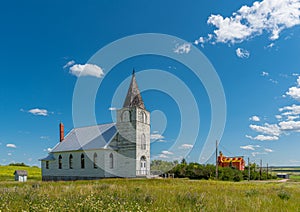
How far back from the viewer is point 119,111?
151 ft

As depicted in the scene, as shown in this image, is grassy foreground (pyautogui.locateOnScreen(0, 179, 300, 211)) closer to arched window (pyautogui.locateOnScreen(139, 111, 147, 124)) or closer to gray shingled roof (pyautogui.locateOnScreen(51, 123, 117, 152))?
arched window (pyautogui.locateOnScreen(139, 111, 147, 124))

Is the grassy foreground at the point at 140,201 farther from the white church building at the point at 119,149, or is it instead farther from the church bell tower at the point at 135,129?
the white church building at the point at 119,149

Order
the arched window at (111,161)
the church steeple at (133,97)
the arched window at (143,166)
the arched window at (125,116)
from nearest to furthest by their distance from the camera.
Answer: the arched window at (143,166) < the arched window at (111,161) < the arched window at (125,116) < the church steeple at (133,97)

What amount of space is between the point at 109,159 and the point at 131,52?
1791cm

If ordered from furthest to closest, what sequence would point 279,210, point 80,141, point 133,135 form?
1. point 80,141
2. point 133,135
3. point 279,210

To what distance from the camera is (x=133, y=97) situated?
46.1m

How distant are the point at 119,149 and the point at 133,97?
8.46 m

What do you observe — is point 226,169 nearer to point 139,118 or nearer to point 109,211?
point 139,118

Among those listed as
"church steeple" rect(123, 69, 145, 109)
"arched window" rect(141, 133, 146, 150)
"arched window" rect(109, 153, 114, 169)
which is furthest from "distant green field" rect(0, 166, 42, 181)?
"church steeple" rect(123, 69, 145, 109)

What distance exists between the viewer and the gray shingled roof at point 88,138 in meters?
46.1

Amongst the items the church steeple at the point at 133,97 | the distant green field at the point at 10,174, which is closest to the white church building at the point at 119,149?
the church steeple at the point at 133,97

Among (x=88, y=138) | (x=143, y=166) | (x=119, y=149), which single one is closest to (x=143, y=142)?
(x=143, y=166)

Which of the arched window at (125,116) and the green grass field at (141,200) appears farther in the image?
the arched window at (125,116)

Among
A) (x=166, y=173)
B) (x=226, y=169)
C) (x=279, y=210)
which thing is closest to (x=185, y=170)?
(x=166, y=173)
